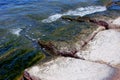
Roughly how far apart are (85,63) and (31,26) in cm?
381

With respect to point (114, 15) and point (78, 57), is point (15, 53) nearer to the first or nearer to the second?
point (78, 57)

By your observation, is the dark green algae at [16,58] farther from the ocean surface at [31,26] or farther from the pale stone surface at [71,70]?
the pale stone surface at [71,70]

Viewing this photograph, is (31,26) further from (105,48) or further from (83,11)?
(105,48)

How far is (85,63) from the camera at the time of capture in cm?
607

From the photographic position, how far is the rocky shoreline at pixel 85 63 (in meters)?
5.62

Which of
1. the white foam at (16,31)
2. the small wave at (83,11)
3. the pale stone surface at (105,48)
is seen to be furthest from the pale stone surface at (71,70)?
the small wave at (83,11)

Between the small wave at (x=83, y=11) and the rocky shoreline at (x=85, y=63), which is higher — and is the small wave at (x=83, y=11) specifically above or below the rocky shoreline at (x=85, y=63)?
below

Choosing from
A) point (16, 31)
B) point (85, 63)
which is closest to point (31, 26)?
point (16, 31)

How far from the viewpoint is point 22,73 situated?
20.6 ft

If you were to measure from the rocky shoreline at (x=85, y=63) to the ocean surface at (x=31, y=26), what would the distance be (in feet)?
1.71

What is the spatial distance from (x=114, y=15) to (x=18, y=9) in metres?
4.61

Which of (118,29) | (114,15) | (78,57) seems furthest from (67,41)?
(114,15)

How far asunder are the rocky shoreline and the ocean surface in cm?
52

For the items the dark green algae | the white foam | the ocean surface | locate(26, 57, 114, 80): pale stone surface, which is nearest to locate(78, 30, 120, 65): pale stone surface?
locate(26, 57, 114, 80): pale stone surface
